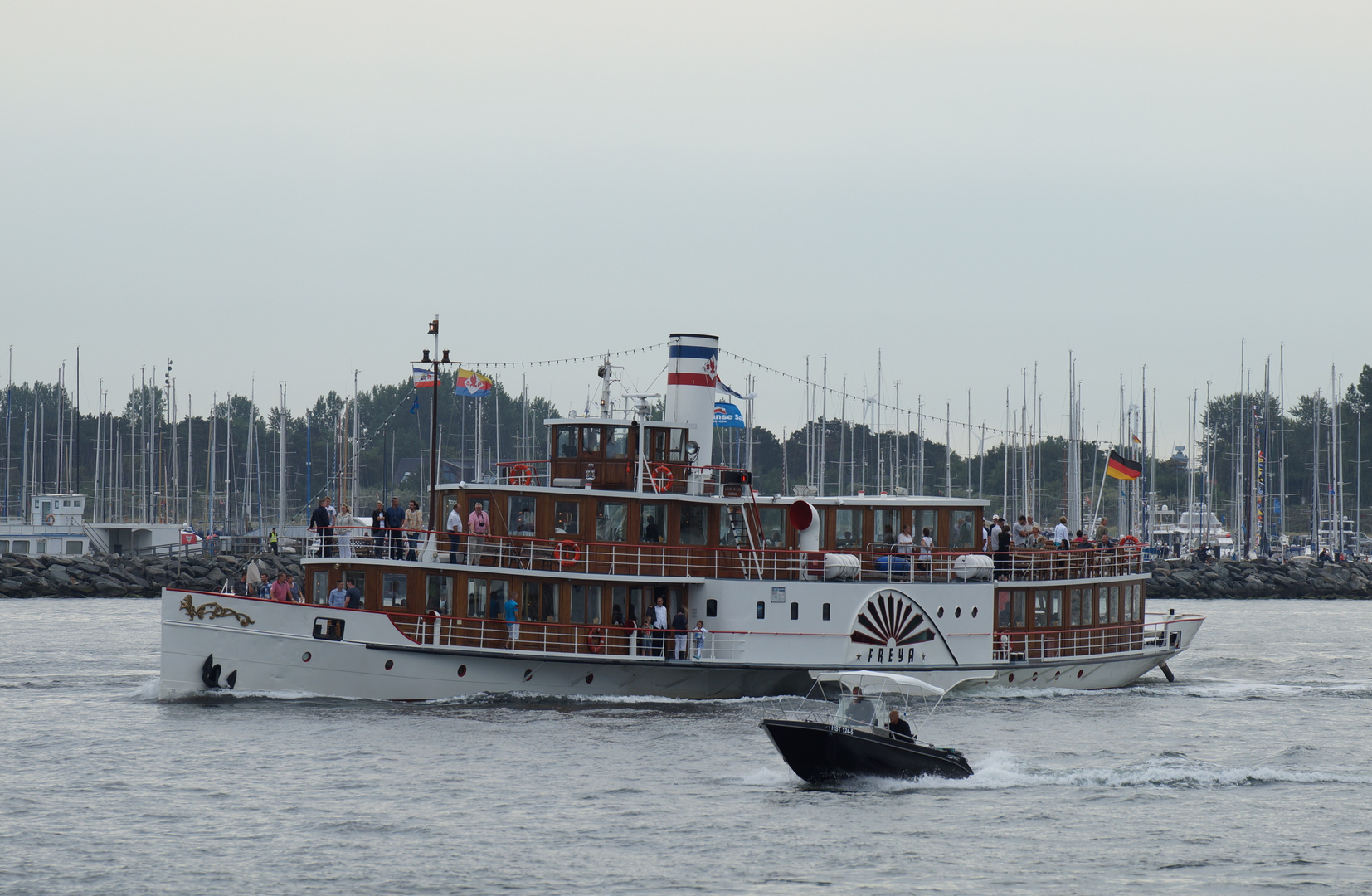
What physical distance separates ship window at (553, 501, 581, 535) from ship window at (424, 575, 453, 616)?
2648 millimetres

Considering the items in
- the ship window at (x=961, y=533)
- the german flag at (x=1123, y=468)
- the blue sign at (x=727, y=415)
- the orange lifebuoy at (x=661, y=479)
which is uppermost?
the blue sign at (x=727, y=415)

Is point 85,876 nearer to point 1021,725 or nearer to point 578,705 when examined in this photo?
point 578,705

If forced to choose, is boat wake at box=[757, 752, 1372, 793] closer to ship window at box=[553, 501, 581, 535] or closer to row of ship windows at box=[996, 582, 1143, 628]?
row of ship windows at box=[996, 582, 1143, 628]

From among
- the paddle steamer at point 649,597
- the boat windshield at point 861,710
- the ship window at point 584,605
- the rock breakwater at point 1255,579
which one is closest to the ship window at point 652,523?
the paddle steamer at point 649,597

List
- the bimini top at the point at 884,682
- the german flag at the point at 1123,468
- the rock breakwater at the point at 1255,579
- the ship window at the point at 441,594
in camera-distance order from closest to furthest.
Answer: the bimini top at the point at 884,682, the ship window at the point at 441,594, the german flag at the point at 1123,468, the rock breakwater at the point at 1255,579

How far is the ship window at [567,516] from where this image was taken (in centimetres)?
3334

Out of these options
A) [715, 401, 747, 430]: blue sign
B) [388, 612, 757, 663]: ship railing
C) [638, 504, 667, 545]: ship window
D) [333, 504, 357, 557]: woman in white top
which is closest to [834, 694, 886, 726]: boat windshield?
[388, 612, 757, 663]: ship railing

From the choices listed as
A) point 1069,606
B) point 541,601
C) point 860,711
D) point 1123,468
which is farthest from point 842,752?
point 1123,468

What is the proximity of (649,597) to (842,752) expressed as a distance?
8.59 metres

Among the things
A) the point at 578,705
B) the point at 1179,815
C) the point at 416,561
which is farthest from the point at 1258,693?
the point at 416,561

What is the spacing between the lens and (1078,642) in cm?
3747

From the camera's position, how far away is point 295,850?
71.6 ft

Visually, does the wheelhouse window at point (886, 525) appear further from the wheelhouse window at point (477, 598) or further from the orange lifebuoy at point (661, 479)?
the wheelhouse window at point (477, 598)

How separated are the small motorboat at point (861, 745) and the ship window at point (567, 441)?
1001 cm
